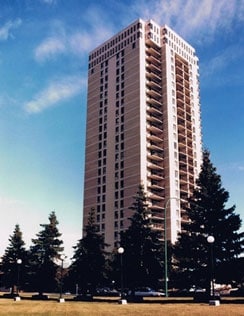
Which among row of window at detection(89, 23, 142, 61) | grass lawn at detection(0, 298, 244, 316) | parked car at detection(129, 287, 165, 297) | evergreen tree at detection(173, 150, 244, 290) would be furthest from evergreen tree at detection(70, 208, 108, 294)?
row of window at detection(89, 23, 142, 61)

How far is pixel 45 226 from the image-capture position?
55.6m

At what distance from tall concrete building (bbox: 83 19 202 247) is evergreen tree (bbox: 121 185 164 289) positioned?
5181 centimetres

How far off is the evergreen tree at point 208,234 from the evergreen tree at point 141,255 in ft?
8.57

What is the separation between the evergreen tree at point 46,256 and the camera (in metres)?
54.2

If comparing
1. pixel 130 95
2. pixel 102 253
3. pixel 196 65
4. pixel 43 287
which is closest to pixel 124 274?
pixel 102 253

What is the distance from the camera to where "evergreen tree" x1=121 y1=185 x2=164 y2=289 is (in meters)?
43.9

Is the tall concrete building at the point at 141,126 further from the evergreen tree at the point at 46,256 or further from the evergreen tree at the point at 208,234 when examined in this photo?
the evergreen tree at the point at 208,234

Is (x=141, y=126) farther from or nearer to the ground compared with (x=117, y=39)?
nearer to the ground

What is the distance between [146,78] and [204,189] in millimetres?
75962

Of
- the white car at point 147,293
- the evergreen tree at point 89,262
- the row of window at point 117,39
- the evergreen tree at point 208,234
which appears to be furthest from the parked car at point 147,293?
the row of window at point 117,39

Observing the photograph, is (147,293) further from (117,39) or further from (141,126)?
(117,39)

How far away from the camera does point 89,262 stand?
5028 centimetres

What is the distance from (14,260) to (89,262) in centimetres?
1691

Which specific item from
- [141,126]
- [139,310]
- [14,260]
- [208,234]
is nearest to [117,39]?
[141,126]
